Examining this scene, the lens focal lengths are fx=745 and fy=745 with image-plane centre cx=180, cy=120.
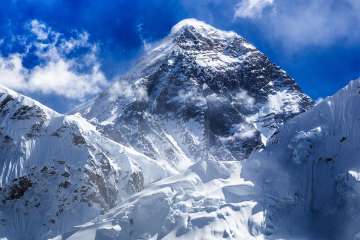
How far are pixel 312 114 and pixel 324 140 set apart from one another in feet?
34.5

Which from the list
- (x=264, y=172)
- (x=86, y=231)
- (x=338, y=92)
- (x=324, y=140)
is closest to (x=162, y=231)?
(x=86, y=231)

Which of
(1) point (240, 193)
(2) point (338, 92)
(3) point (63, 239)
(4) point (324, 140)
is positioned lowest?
(3) point (63, 239)

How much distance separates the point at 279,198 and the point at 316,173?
11.8m

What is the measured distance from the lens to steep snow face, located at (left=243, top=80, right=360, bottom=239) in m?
172

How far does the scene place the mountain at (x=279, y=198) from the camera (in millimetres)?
172875

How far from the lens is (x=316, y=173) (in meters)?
186

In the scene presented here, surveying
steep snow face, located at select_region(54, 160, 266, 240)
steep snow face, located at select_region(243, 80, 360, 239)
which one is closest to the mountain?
steep snow face, located at select_region(243, 80, 360, 239)

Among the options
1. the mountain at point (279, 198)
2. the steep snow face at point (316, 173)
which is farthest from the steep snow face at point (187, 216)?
the steep snow face at point (316, 173)

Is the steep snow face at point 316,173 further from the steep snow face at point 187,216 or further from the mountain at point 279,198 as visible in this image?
the steep snow face at point 187,216

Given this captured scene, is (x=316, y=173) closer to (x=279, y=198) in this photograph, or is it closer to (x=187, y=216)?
(x=279, y=198)

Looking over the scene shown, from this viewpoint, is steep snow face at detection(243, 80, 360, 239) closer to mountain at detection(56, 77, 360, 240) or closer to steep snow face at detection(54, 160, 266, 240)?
mountain at detection(56, 77, 360, 240)

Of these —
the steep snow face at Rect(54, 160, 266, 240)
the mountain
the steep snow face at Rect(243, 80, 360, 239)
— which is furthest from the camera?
the steep snow face at Rect(54, 160, 266, 240)

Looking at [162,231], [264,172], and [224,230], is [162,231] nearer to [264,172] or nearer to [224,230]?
[224,230]

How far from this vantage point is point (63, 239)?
188500 mm
